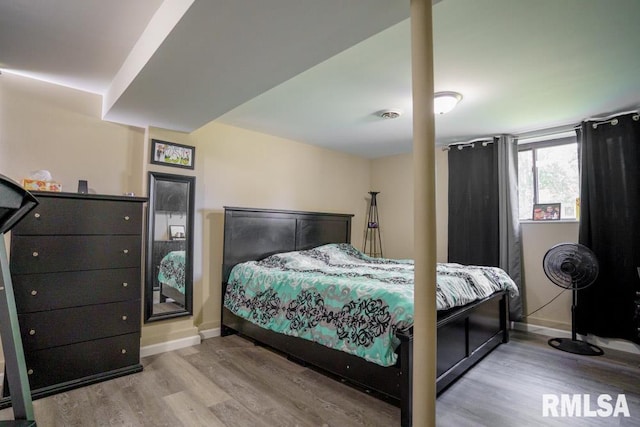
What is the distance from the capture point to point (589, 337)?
3254 millimetres

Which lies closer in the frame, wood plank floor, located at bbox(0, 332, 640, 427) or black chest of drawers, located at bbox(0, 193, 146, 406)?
wood plank floor, located at bbox(0, 332, 640, 427)

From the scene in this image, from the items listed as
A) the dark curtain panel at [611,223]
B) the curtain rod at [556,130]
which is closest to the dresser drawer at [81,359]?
the curtain rod at [556,130]

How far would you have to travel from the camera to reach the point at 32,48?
2.09 meters

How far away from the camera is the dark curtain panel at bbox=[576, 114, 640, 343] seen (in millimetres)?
2980

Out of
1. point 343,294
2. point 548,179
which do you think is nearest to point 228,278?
point 343,294

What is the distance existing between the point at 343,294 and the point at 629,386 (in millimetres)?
2222

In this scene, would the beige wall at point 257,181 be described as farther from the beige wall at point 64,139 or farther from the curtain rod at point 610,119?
the curtain rod at point 610,119

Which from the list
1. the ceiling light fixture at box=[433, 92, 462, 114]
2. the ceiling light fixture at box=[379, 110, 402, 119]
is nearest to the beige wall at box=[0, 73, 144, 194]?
the ceiling light fixture at box=[379, 110, 402, 119]

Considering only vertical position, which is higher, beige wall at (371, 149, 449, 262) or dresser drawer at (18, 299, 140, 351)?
beige wall at (371, 149, 449, 262)

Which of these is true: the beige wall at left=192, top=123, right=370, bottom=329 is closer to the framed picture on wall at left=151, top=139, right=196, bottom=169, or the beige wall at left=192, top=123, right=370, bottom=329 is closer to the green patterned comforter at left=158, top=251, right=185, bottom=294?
the framed picture on wall at left=151, top=139, right=196, bottom=169

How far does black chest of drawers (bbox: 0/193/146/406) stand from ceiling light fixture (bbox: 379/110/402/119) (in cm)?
232

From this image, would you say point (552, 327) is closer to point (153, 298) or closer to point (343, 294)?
point (343, 294)

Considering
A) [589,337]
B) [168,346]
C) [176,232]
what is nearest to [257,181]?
[176,232]

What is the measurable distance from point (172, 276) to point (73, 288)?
34.7 inches
